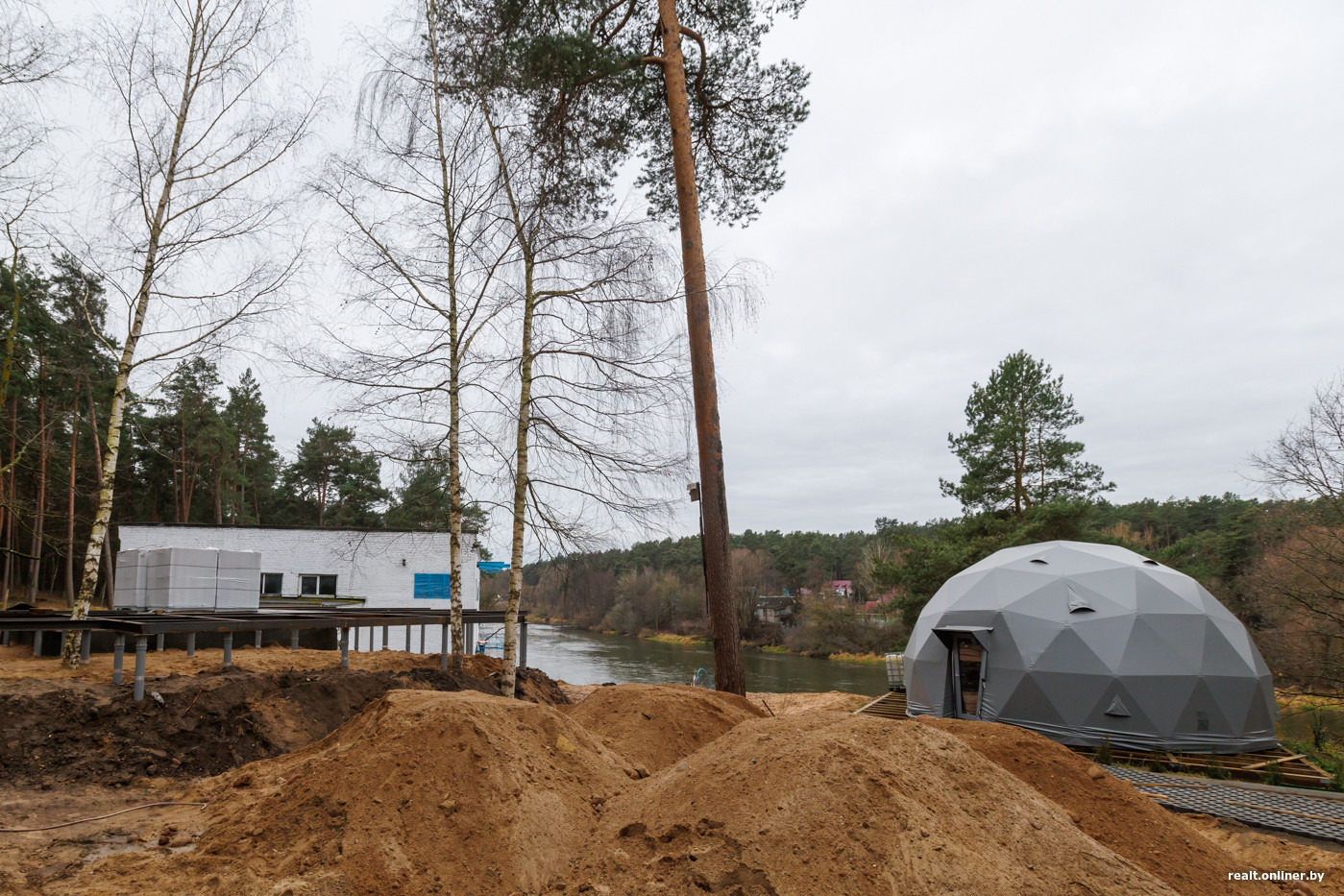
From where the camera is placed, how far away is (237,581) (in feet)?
43.9

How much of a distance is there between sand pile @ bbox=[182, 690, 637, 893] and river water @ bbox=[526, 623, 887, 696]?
16.7 m

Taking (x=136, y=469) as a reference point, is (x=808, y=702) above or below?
below

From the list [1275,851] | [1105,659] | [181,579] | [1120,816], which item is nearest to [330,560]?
[181,579]

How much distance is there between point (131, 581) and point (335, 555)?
23.3ft

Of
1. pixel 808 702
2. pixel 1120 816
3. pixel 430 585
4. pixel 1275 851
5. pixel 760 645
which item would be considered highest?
pixel 430 585

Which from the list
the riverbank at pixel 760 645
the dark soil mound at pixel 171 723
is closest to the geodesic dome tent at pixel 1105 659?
the dark soil mound at pixel 171 723

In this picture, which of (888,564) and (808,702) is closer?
(808,702)

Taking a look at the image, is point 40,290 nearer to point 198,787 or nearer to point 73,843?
point 198,787

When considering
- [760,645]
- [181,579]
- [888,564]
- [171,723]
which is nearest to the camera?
[171,723]

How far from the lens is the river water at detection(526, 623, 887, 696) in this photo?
26344mm

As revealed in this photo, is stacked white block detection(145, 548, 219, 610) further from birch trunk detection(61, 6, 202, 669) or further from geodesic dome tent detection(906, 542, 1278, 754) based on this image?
geodesic dome tent detection(906, 542, 1278, 754)

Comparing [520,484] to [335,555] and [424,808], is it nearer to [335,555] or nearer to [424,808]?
[424,808]

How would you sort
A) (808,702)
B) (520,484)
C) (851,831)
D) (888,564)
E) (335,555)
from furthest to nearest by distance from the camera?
1. (888,564)
2. (335,555)
3. (808,702)
4. (520,484)
5. (851,831)

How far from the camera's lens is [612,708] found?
295 inches
